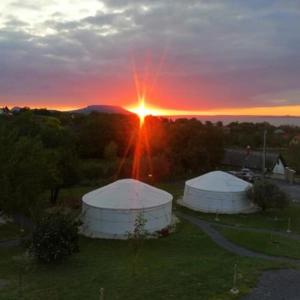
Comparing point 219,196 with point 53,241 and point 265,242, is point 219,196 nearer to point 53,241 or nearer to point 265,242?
point 265,242

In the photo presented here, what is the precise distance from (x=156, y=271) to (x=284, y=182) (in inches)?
1597

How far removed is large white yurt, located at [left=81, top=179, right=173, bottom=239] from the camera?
2891 centimetres

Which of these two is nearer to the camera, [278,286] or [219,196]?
[278,286]

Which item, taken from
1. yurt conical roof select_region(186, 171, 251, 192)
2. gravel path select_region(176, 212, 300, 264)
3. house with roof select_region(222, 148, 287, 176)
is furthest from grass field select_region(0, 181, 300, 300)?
house with roof select_region(222, 148, 287, 176)

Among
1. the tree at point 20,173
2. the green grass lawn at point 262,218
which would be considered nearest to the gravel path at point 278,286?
the green grass lawn at point 262,218

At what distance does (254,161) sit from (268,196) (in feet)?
→ 106

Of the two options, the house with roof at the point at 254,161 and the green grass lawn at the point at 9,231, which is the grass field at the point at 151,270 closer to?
the green grass lawn at the point at 9,231

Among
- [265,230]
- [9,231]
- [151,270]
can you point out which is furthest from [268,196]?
[9,231]

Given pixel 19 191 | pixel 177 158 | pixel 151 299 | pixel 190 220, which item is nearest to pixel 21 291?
pixel 151 299

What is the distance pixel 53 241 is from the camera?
19.5 m

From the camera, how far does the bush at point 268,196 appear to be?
113ft

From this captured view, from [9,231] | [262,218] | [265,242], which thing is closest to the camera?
[265,242]

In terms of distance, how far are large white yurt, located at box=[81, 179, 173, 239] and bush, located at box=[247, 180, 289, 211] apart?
9.03m

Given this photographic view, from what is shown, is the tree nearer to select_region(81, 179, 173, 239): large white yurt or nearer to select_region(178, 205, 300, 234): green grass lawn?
select_region(81, 179, 173, 239): large white yurt
